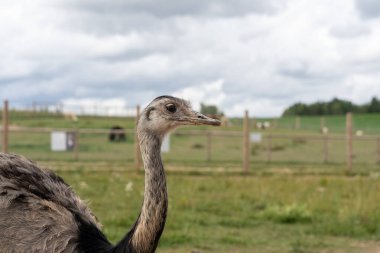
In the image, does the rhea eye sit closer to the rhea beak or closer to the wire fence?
the rhea beak

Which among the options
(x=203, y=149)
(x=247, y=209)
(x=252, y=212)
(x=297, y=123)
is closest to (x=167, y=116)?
(x=252, y=212)

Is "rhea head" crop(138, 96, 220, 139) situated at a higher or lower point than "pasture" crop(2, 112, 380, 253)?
higher

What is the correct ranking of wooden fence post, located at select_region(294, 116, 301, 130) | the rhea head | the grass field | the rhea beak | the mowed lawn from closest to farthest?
the rhea head
the rhea beak
the mowed lawn
the grass field
wooden fence post, located at select_region(294, 116, 301, 130)

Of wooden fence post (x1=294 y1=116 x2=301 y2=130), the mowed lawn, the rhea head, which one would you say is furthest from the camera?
wooden fence post (x1=294 y1=116 x2=301 y2=130)

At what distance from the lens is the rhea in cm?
420

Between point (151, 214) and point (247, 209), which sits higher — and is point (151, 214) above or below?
above

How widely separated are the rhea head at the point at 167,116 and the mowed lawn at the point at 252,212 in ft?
7.86

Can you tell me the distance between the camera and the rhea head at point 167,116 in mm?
4496

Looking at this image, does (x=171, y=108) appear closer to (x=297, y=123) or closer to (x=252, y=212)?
(x=252, y=212)

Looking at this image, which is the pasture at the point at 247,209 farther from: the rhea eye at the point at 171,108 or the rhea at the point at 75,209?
the rhea eye at the point at 171,108

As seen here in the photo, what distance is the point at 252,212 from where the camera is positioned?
38.3 ft

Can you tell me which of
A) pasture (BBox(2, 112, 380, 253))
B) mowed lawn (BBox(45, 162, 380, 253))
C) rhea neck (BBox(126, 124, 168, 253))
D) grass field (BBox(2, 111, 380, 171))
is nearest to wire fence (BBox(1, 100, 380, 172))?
grass field (BBox(2, 111, 380, 171))

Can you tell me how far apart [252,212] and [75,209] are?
6.89 m

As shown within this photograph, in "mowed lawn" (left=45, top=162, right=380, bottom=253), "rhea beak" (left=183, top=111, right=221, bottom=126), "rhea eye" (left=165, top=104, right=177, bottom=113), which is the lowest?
"mowed lawn" (left=45, top=162, right=380, bottom=253)
